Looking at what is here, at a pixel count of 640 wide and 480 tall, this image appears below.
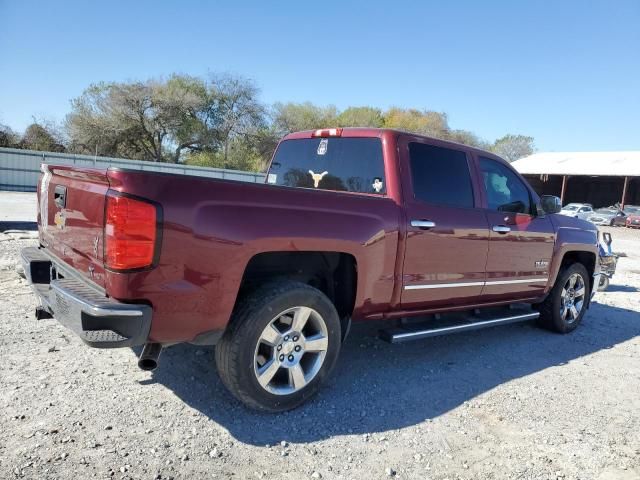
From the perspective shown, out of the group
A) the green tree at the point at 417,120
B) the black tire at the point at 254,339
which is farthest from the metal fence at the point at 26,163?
the green tree at the point at 417,120

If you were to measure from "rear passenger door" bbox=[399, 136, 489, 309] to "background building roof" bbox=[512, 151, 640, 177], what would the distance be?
135 ft

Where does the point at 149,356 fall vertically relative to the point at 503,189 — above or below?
below

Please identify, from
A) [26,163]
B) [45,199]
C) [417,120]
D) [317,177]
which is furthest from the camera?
[417,120]

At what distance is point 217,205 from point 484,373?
293 centimetres

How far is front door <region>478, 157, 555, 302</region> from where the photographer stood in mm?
4727

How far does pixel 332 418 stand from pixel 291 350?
53 centimetres

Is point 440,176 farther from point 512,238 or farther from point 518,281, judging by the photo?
point 518,281

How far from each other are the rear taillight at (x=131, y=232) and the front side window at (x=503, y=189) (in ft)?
10.7

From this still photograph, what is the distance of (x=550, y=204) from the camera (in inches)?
207

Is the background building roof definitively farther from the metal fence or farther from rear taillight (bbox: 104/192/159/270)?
rear taillight (bbox: 104/192/159/270)

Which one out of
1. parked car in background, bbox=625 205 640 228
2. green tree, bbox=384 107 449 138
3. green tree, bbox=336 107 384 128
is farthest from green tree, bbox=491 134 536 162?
parked car in background, bbox=625 205 640 228

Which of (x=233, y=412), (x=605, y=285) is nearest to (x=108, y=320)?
(x=233, y=412)

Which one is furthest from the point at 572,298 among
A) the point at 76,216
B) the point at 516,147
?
the point at 516,147

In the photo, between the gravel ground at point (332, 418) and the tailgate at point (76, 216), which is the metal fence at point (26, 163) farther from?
the tailgate at point (76, 216)
